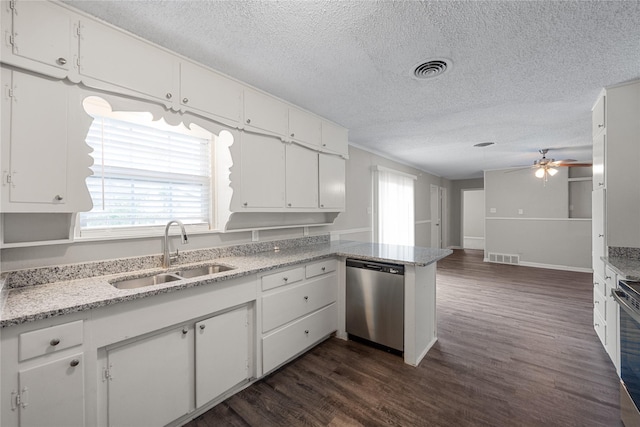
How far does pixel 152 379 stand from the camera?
1.57 metres

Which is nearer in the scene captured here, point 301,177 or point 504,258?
point 301,177

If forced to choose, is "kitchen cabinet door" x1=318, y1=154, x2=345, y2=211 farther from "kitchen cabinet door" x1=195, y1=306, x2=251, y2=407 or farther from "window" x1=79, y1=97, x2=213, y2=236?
"kitchen cabinet door" x1=195, y1=306, x2=251, y2=407

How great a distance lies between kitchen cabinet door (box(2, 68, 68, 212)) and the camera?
1.36 m

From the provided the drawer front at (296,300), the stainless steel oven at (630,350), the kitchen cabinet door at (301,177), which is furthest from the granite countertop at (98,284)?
the stainless steel oven at (630,350)

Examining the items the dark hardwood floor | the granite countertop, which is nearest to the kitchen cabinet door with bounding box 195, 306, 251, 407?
the dark hardwood floor

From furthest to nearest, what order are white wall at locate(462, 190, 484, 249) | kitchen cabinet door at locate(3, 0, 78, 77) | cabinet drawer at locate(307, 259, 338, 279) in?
white wall at locate(462, 190, 484, 249) → cabinet drawer at locate(307, 259, 338, 279) → kitchen cabinet door at locate(3, 0, 78, 77)

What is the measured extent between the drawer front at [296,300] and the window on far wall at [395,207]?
2392 millimetres

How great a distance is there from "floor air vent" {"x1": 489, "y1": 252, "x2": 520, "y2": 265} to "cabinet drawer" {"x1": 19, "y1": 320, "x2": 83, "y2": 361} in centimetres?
780

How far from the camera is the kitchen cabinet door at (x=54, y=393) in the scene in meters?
1.18

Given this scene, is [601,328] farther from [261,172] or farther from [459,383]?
[261,172]

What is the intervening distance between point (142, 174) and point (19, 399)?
4.79 ft

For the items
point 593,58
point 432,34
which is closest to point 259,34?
point 432,34

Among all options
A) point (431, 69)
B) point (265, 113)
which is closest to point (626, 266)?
point (431, 69)

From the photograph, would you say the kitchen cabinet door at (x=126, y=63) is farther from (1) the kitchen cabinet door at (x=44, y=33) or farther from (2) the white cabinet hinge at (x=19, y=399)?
(2) the white cabinet hinge at (x=19, y=399)
